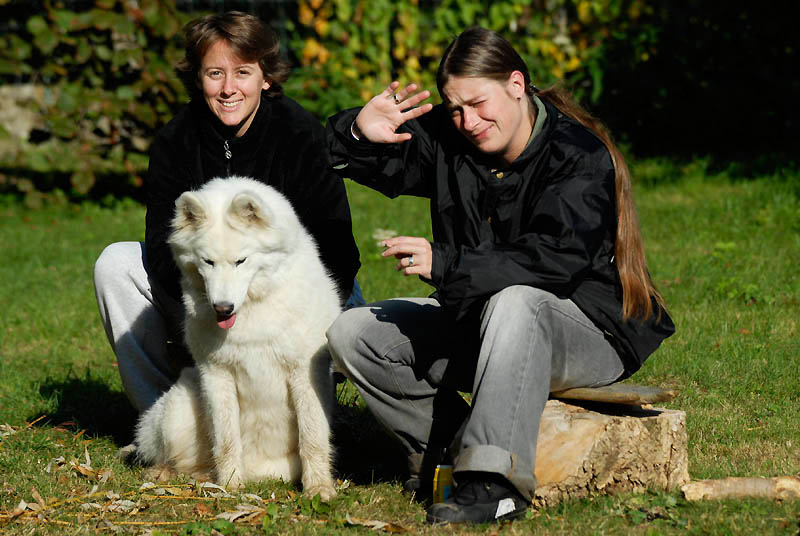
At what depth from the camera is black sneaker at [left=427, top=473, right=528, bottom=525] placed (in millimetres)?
3070

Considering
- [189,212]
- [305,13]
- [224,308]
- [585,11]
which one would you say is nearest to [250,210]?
[189,212]

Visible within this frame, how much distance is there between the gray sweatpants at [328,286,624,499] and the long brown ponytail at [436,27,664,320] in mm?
203

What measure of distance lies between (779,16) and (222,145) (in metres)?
6.97

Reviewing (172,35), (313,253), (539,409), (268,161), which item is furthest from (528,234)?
(172,35)

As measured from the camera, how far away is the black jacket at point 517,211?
314 cm

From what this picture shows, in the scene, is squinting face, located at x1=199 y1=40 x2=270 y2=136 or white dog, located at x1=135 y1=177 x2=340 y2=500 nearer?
white dog, located at x1=135 y1=177 x2=340 y2=500

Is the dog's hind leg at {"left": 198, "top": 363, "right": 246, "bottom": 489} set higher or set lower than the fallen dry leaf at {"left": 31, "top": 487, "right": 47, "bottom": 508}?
higher

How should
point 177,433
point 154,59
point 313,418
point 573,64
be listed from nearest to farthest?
point 313,418, point 177,433, point 154,59, point 573,64

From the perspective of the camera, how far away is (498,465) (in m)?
3.01

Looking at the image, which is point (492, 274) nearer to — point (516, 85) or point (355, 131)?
point (516, 85)

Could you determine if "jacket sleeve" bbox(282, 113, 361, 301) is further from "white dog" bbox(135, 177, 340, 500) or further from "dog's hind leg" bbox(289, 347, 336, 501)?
"dog's hind leg" bbox(289, 347, 336, 501)

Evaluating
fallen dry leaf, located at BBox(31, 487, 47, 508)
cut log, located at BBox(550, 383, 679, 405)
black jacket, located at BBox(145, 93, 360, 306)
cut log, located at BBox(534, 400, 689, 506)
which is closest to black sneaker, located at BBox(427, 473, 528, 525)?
cut log, located at BBox(534, 400, 689, 506)

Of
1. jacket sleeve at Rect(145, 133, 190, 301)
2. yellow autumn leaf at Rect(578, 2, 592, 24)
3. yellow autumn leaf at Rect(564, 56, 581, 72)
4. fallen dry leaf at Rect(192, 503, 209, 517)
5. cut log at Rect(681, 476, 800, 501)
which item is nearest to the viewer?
cut log at Rect(681, 476, 800, 501)

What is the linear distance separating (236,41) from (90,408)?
231cm
